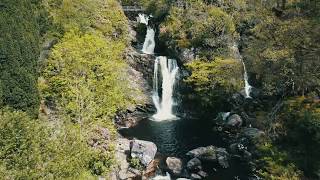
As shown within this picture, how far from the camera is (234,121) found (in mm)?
56062

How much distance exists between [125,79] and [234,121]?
16.9 metres

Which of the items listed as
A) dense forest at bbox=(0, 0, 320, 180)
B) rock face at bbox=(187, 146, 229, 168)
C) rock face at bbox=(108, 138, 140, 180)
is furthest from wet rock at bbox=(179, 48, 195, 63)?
rock face at bbox=(108, 138, 140, 180)

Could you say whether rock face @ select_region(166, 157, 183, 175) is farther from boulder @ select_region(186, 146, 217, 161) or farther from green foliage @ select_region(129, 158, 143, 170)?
green foliage @ select_region(129, 158, 143, 170)

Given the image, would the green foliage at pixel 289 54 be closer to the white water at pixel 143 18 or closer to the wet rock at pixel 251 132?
the wet rock at pixel 251 132

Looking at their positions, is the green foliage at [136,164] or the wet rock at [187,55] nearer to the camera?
the green foliage at [136,164]

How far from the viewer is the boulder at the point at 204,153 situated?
46.6 m

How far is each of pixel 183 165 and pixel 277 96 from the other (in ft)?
60.0

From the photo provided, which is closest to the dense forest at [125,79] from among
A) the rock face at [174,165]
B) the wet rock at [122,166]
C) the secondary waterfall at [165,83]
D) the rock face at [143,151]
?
the wet rock at [122,166]

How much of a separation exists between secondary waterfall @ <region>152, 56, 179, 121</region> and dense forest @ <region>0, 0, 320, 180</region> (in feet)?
7.10

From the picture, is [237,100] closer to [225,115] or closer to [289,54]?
[225,115]

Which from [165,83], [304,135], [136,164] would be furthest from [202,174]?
[165,83]

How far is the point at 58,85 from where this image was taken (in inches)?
1929

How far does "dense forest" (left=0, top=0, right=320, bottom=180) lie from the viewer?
102 feet

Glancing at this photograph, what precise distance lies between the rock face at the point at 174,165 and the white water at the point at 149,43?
113 feet
